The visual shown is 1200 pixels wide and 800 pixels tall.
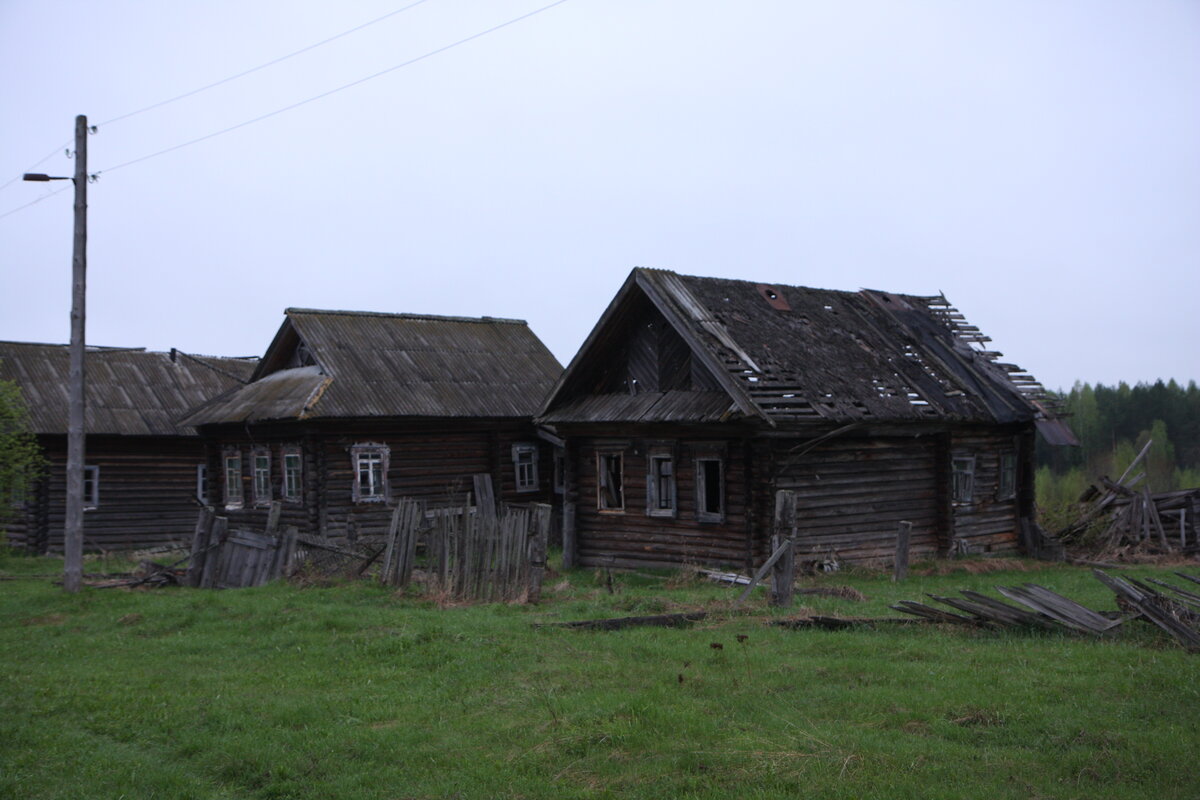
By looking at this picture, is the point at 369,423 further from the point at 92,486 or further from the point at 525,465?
the point at 92,486

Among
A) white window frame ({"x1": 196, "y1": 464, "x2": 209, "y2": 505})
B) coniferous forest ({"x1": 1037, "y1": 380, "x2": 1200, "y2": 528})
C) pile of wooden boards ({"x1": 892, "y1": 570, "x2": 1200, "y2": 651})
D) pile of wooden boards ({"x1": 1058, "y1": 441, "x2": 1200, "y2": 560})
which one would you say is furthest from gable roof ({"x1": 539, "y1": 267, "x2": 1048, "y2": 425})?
coniferous forest ({"x1": 1037, "y1": 380, "x2": 1200, "y2": 528})

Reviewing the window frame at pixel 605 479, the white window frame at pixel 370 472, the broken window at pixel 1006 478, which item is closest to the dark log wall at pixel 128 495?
the white window frame at pixel 370 472

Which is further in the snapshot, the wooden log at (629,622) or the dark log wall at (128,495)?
the dark log wall at (128,495)

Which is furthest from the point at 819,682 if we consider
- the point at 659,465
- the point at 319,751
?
the point at 659,465

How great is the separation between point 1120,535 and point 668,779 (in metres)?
19.6

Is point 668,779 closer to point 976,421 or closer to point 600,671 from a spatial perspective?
point 600,671

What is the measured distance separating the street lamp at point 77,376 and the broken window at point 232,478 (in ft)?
33.2

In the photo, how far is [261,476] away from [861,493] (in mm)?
15142

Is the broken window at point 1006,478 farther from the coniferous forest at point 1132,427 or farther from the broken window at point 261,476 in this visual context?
the coniferous forest at point 1132,427

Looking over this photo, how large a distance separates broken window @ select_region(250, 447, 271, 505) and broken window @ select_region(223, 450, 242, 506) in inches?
40.4

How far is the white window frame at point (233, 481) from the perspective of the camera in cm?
2762

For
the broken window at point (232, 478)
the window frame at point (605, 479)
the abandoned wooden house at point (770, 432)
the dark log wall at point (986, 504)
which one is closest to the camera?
the abandoned wooden house at point (770, 432)

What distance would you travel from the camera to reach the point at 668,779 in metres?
6.77

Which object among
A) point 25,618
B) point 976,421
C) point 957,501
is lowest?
point 25,618
